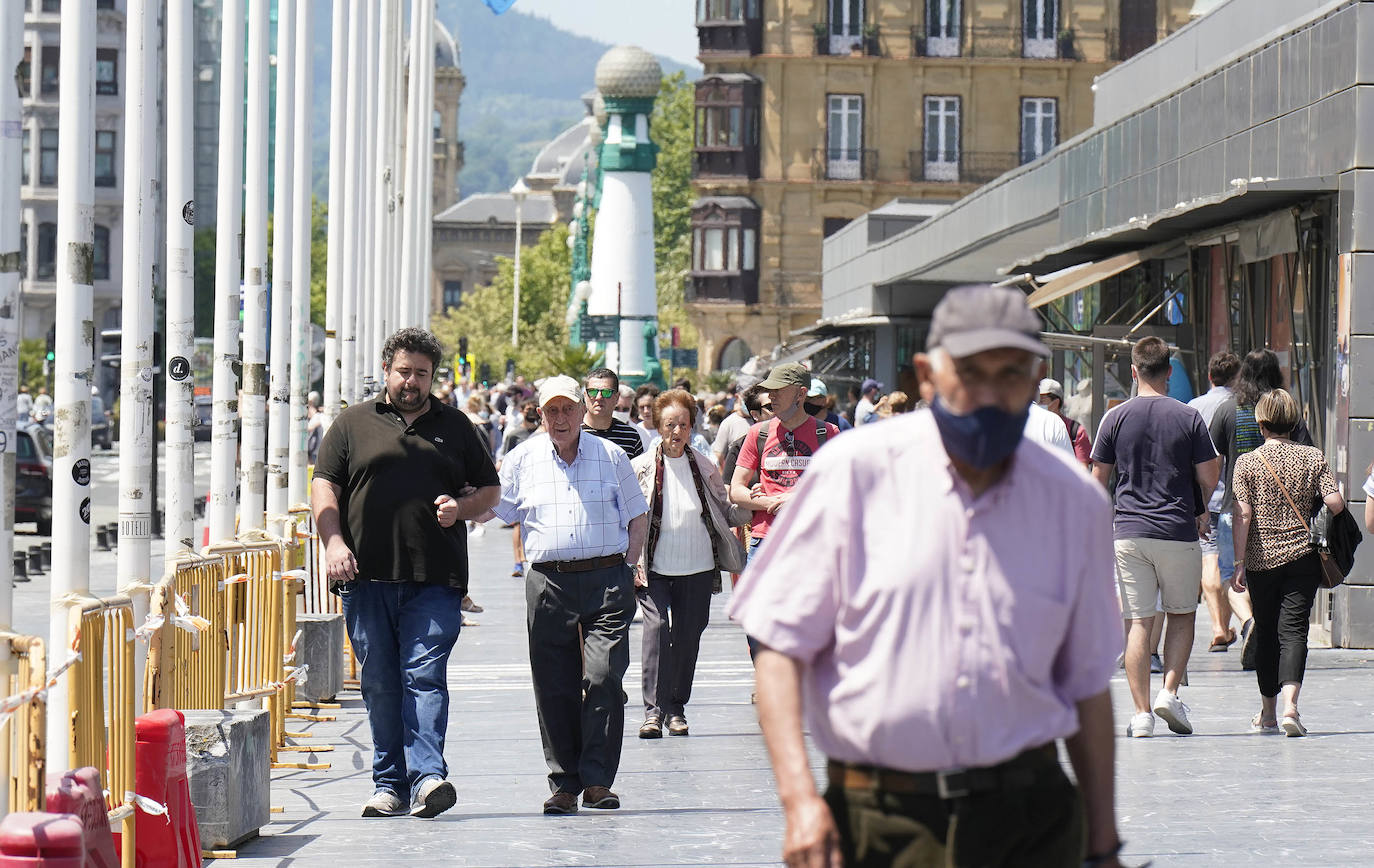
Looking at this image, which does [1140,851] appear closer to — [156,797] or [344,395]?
[156,797]

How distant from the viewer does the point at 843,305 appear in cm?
5059

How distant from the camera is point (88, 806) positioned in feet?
20.5

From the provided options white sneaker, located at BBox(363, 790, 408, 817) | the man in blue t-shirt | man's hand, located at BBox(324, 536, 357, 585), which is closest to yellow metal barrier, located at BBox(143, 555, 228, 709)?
man's hand, located at BBox(324, 536, 357, 585)

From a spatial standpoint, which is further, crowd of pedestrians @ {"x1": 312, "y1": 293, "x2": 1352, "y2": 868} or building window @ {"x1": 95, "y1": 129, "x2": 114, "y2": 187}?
building window @ {"x1": 95, "y1": 129, "x2": 114, "y2": 187}

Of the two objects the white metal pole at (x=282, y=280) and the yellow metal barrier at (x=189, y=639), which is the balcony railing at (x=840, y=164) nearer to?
the white metal pole at (x=282, y=280)

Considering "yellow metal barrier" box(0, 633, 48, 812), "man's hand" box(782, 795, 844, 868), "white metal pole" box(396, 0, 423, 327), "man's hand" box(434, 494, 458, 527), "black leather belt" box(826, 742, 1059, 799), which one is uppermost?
"white metal pole" box(396, 0, 423, 327)

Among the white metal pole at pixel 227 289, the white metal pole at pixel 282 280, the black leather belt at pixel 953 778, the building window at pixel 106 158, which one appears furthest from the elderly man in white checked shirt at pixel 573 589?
the building window at pixel 106 158

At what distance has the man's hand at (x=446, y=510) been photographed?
28.8ft

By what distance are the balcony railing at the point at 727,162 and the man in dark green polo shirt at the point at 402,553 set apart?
60.8 meters

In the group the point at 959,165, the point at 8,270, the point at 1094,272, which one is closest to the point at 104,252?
the point at 959,165

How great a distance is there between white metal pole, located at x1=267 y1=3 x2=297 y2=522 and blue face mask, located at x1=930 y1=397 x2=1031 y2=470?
951 centimetres

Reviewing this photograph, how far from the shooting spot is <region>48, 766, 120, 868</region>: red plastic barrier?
6.17 meters

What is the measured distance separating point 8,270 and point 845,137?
62.9 m

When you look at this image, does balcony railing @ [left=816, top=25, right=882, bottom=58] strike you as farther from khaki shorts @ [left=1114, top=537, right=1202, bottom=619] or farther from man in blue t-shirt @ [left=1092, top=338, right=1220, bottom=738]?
khaki shorts @ [left=1114, top=537, right=1202, bottom=619]
